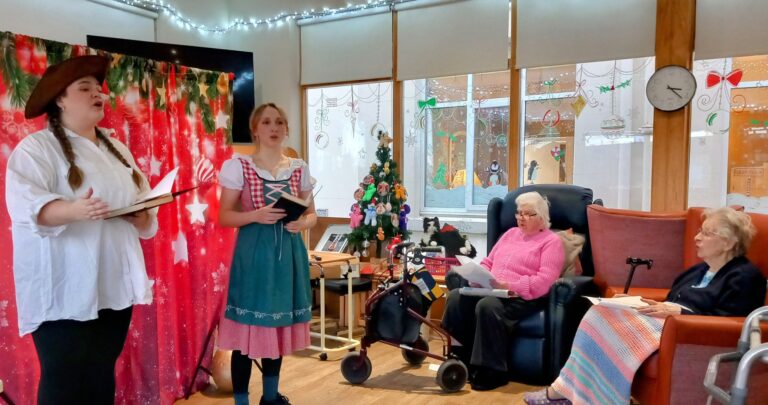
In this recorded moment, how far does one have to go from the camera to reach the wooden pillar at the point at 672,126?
3.80 m

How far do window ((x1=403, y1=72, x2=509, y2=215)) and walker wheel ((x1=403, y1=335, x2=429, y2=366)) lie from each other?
69.6 inches

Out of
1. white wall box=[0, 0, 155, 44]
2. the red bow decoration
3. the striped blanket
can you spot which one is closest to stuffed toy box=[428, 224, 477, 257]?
the striped blanket

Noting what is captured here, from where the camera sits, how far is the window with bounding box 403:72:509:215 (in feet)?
15.3

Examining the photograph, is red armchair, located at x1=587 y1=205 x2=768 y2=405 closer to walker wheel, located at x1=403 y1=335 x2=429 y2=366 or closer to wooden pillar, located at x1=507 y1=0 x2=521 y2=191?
walker wheel, located at x1=403 y1=335 x2=429 y2=366

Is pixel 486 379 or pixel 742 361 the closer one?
pixel 742 361

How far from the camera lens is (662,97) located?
153 inches

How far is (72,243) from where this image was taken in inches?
61.3

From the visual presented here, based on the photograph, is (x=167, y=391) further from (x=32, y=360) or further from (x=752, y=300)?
(x=752, y=300)

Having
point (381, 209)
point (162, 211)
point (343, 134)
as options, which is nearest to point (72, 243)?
point (162, 211)

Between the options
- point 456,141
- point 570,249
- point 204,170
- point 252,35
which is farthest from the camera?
point 252,35

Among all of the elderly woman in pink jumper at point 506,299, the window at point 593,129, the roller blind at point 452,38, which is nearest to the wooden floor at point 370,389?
the elderly woman in pink jumper at point 506,299

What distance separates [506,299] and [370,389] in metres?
0.89

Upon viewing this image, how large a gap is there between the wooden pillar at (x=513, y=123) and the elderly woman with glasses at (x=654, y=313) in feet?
6.82

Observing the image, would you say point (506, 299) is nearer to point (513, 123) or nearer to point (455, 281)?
point (455, 281)
